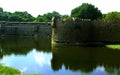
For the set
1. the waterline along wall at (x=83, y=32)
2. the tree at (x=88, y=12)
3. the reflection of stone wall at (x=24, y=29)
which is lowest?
the reflection of stone wall at (x=24, y=29)

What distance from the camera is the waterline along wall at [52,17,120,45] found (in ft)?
170

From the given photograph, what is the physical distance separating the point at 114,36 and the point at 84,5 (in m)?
31.2

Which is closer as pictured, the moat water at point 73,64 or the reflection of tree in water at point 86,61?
the moat water at point 73,64

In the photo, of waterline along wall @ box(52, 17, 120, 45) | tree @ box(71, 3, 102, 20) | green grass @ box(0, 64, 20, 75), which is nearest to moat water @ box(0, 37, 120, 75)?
green grass @ box(0, 64, 20, 75)

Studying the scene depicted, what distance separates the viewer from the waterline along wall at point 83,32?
170 ft

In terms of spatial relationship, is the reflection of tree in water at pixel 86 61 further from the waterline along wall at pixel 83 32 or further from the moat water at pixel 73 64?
the waterline along wall at pixel 83 32

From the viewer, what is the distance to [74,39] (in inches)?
2041

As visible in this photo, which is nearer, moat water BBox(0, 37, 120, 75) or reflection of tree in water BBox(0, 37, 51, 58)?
moat water BBox(0, 37, 120, 75)

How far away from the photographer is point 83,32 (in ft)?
174

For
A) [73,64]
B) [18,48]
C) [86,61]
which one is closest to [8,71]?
[73,64]

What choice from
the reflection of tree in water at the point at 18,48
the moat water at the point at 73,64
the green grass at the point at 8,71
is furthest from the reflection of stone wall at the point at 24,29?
the green grass at the point at 8,71

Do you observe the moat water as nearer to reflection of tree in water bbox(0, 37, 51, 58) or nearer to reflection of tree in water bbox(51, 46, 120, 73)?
reflection of tree in water bbox(51, 46, 120, 73)

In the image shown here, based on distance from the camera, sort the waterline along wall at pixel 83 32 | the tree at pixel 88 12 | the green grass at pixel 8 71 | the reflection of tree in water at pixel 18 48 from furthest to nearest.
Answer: the tree at pixel 88 12 → the waterline along wall at pixel 83 32 → the reflection of tree in water at pixel 18 48 → the green grass at pixel 8 71

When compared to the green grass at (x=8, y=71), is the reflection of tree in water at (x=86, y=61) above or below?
below
